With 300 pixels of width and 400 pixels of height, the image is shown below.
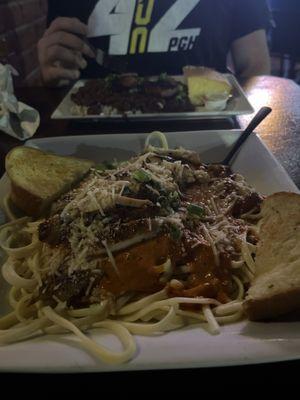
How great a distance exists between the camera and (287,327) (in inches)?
38.7

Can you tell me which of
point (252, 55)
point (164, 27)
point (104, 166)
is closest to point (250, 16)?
point (252, 55)

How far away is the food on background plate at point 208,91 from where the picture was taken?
2.50 meters

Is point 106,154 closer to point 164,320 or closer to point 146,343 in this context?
point 164,320

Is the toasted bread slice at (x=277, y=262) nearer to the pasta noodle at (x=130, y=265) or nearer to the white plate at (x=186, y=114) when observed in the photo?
the pasta noodle at (x=130, y=265)

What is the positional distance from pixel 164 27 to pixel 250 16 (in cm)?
76

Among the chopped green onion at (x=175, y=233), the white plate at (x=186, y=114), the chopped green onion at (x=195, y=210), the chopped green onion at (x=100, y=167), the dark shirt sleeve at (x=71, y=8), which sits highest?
the dark shirt sleeve at (x=71, y=8)

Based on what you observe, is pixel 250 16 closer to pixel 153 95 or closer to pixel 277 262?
pixel 153 95

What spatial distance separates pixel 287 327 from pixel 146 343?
32cm

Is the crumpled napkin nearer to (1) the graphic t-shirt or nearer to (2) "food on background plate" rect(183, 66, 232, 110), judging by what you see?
(2) "food on background plate" rect(183, 66, 232, 110)

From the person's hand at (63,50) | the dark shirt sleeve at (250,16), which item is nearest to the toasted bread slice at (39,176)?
the person's hand at (63,50)

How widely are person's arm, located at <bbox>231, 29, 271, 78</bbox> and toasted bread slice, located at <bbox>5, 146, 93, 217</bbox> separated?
2.34m

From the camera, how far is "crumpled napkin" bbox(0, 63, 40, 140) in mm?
2369

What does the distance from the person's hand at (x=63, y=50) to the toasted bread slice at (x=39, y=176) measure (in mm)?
1524

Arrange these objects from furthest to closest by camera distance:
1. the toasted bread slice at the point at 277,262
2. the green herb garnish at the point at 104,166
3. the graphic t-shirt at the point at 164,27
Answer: the graphic t-shirt at the point at 164,27
the green herb garnish at the point at 104,166
the toasted bread slice at the point at 277,262
